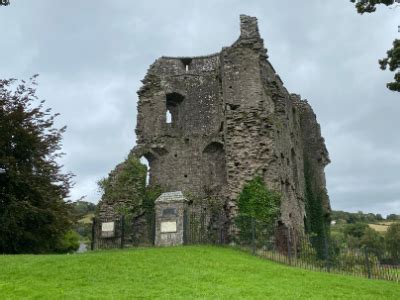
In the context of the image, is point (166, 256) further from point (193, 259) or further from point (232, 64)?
point (232, 64)

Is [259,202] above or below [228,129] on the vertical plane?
below

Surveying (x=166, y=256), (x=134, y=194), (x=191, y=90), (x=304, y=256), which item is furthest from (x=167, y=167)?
(x=166, y=256)

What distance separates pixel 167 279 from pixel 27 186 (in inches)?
437

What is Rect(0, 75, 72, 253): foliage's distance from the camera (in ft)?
61.3

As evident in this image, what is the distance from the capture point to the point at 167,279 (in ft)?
35.2

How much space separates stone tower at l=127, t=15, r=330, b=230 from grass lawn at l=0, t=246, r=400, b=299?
7107mm

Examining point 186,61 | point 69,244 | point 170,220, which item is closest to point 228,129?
point 170,220

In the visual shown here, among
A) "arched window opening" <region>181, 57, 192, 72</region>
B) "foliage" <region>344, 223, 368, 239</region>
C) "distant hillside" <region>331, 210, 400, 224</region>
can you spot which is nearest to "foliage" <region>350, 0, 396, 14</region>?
"arched window opening" <region>181, 57, 192, 72</region>

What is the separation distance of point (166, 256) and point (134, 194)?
32.9 ft

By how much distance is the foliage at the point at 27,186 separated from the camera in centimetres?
1867

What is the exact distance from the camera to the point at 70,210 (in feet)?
66.9

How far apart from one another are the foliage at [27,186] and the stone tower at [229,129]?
5.60 m

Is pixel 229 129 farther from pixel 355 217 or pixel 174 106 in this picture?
pixel 355 217

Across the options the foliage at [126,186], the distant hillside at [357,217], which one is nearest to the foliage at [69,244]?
the foliage at [126,186]
